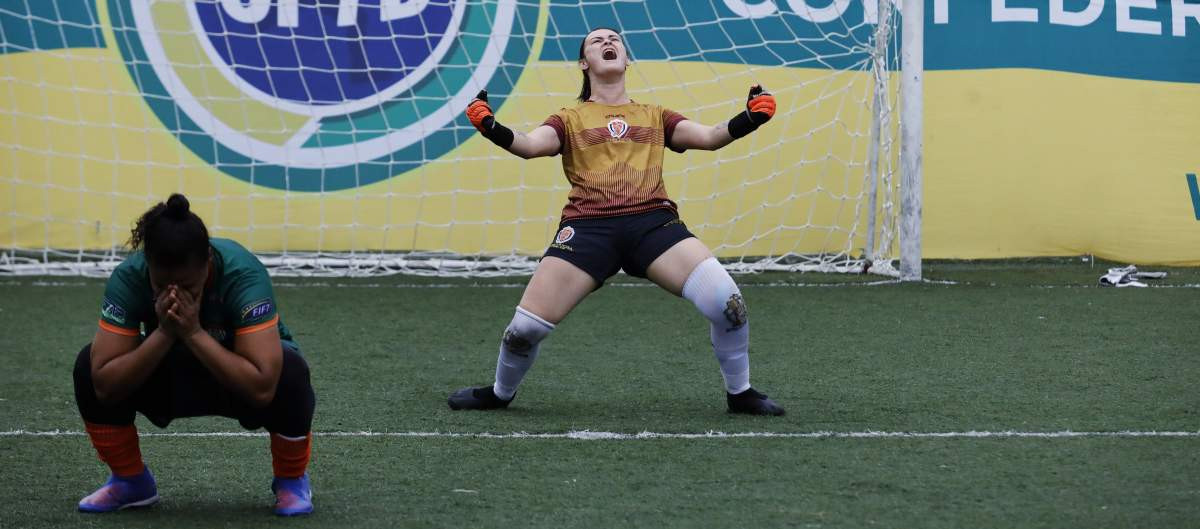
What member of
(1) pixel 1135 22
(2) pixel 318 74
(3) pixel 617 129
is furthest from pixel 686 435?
(1) pixel 1135 22

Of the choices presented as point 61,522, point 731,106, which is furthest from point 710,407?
point 731,106

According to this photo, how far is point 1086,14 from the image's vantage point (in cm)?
980

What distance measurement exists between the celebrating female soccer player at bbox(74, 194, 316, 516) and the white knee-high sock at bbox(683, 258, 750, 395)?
175cm

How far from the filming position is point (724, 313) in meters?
5.22

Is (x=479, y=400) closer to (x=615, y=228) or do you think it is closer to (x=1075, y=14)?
(x=615, y=228)

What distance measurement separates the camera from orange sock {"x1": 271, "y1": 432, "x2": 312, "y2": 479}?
3.89m

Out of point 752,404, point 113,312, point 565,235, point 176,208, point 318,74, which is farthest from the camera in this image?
point 318,74

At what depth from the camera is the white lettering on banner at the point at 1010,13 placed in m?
9.78

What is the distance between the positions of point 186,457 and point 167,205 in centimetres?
134

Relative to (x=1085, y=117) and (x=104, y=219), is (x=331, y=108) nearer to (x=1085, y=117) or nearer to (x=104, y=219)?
(x=104, y=219)

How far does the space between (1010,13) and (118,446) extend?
291 inches

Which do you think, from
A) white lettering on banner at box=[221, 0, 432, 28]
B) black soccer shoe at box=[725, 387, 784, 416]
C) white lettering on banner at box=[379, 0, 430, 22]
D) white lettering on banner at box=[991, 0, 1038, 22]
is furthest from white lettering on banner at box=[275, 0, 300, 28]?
black soccer shoe at box=[725, 387, 784, 416]

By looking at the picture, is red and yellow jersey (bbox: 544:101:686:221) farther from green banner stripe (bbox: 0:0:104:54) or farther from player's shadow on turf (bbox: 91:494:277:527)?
green banner stripe (bbox: 0:0:104:54)

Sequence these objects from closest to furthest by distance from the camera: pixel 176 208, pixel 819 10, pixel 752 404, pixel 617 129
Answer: pixel 176 208, pixel 752 404, pixel 617 129, pixel 819 10
